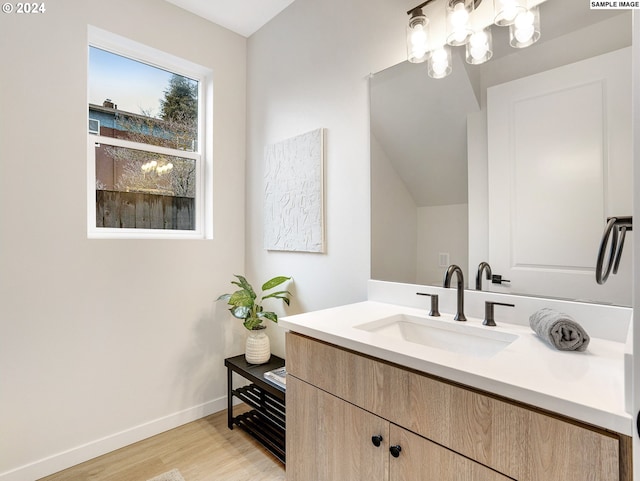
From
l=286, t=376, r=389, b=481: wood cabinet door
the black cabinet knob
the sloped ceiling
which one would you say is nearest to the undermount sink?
l=286, t=376, r=389, b=481: wood cabinet door

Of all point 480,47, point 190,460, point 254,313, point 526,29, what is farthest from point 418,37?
point 190,460

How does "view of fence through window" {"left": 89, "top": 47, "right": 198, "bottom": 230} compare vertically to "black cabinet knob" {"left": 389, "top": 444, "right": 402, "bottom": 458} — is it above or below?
above

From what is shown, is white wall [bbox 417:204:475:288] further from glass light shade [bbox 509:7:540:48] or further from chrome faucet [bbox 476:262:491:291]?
glass light shade [bbox 509:7:540:48]

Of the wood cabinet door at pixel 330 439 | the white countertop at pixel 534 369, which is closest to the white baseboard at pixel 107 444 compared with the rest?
the wood cabinet door at pixel 330 439

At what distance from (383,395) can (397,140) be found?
1143mm

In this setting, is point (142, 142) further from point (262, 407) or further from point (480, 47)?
point (480, 47)

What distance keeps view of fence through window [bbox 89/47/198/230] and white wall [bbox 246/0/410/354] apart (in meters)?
0.53

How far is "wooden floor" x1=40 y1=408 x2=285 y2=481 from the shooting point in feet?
5.69

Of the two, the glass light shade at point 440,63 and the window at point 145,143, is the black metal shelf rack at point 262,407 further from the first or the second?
the glass light shade at point 440,63

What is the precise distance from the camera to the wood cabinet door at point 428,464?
31.7 inches

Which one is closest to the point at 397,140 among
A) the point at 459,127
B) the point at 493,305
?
the point at 459,127

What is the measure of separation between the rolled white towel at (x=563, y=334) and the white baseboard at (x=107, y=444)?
2.15 m

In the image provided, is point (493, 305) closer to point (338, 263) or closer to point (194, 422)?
point (338, 263)

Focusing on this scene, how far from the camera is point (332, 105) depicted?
1.89 meters
